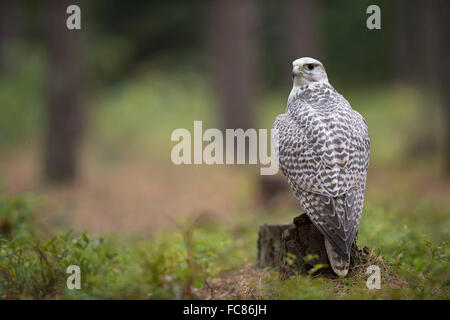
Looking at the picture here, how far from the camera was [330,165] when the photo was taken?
4.16 meters

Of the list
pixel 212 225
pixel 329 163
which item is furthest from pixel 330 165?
pixel 212 225

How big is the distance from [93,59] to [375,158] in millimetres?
13480

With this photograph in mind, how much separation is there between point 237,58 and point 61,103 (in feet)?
17.5

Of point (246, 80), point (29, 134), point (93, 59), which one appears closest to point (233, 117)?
point (246, 80)

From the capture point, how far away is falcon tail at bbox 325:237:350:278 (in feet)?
13.2

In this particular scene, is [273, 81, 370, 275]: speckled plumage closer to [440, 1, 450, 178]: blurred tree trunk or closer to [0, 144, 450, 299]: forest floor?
[0, 144, 450, 299]: forest floor

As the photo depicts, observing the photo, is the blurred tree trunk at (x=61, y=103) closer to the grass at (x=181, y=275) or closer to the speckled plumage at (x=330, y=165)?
the grass at (x=181, y=275)

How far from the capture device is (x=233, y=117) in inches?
566

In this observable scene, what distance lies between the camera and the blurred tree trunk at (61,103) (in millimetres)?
11047

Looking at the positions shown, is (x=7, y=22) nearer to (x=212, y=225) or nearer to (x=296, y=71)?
(x=212, y=225)

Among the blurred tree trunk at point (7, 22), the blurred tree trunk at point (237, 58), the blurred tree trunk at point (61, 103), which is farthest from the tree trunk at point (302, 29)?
the blurred tree trunk at point (7, 22)

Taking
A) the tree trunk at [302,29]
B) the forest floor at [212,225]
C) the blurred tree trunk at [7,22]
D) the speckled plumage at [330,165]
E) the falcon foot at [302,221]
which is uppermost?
the blurred tree trunk at [7,22]

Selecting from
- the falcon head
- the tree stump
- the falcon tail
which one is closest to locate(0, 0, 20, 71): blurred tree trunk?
the falcon head

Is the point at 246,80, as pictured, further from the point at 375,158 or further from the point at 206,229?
the point at 206,229
